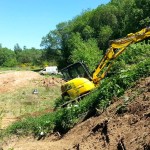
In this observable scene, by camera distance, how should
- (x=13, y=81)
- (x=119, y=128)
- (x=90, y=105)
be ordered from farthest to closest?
(x=13, y=81)
(x=90, y=105)
(x=119, y=128)

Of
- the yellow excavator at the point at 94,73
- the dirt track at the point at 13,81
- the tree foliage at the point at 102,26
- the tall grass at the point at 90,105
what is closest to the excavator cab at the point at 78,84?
the yellow excavator at the point at 94,73

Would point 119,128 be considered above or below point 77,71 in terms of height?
below

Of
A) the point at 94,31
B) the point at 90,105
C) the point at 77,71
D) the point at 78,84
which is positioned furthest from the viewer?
the point at 94,31

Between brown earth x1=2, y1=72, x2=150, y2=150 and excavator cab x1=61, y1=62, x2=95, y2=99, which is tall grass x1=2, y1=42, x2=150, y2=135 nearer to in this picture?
brown earth x1=2, y1=72, x2=150, y2=150

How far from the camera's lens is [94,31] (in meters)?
81.4

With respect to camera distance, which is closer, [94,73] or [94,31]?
[94,73]

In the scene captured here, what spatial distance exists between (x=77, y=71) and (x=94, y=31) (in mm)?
62336

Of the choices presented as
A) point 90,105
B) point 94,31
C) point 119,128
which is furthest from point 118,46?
point 94,31

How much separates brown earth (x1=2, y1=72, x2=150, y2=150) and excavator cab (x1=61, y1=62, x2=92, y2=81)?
671 centimetres

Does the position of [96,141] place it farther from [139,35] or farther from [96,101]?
[139,35]

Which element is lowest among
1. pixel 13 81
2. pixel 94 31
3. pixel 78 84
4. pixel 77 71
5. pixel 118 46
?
pixel 13 81

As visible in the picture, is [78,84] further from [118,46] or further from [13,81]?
[13,81]

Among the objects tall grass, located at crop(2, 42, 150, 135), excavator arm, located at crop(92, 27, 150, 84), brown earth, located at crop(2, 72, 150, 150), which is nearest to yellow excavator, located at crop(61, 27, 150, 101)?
excavator arm, located at crop(92, 27, 150, 84)

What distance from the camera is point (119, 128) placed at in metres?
9.60
